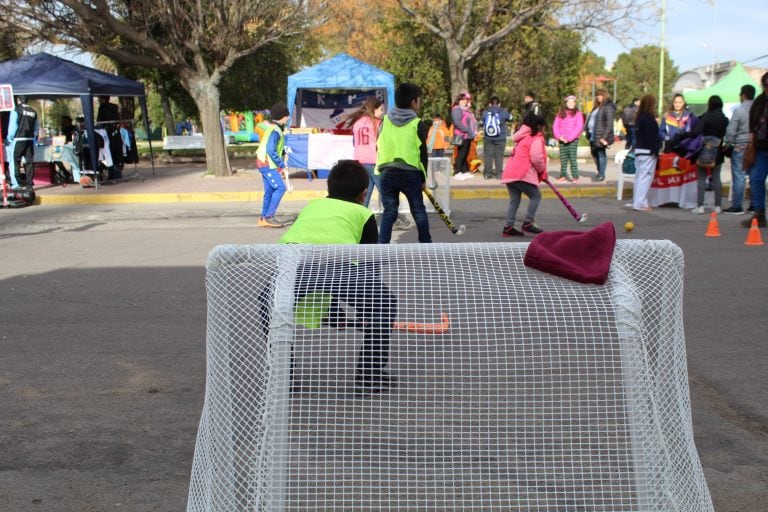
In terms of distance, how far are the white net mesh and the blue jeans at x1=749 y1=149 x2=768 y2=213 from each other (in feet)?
28.9

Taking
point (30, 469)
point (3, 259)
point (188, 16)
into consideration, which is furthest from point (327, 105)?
point (30, 469)

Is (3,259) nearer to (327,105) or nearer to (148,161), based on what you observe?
(327,105)

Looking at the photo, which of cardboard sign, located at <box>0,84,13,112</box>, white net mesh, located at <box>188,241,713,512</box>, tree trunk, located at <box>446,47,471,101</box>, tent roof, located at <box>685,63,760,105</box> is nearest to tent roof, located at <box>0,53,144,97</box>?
cardboard sign, located at <box>0,84,13,112</box>

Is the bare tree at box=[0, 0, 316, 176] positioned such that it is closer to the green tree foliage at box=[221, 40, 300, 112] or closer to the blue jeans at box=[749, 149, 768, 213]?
the green tree foliage at box=[221, 40, 300, 112]

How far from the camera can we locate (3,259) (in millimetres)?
9453

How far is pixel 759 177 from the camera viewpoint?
10.9m

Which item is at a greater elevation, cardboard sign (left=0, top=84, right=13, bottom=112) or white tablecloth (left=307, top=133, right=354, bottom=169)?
cardboard sign (left=0, top=84, right=13, bottom=112)

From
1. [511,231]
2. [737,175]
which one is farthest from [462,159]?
[511,231]

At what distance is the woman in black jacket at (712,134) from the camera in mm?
12359

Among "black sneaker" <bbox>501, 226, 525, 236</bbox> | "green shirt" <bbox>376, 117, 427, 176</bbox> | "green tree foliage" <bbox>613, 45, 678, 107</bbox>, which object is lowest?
"black sneaker" <bbox>501, 226, 525, 236</bbox>

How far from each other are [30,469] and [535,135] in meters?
7.49

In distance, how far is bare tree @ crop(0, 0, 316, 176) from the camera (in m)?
18.6

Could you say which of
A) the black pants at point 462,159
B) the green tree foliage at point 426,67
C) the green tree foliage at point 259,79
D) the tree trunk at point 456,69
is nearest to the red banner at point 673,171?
the black pants at point 462,159

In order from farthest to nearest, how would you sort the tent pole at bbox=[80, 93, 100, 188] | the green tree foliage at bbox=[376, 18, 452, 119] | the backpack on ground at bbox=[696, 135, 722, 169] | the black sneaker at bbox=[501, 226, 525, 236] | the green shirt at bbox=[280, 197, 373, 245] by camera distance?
the green tree foliage at bbox=[376, 18, 452, 119] → the tent pole at bbox=[80, 93, 100, 188] → the backpack on ground at bbox=[696, 135, 722, 169] → the black sneaker at bbox=[501, 226, 525, 236] → the green shirt at bbox=[280, 197, 373, 245]
